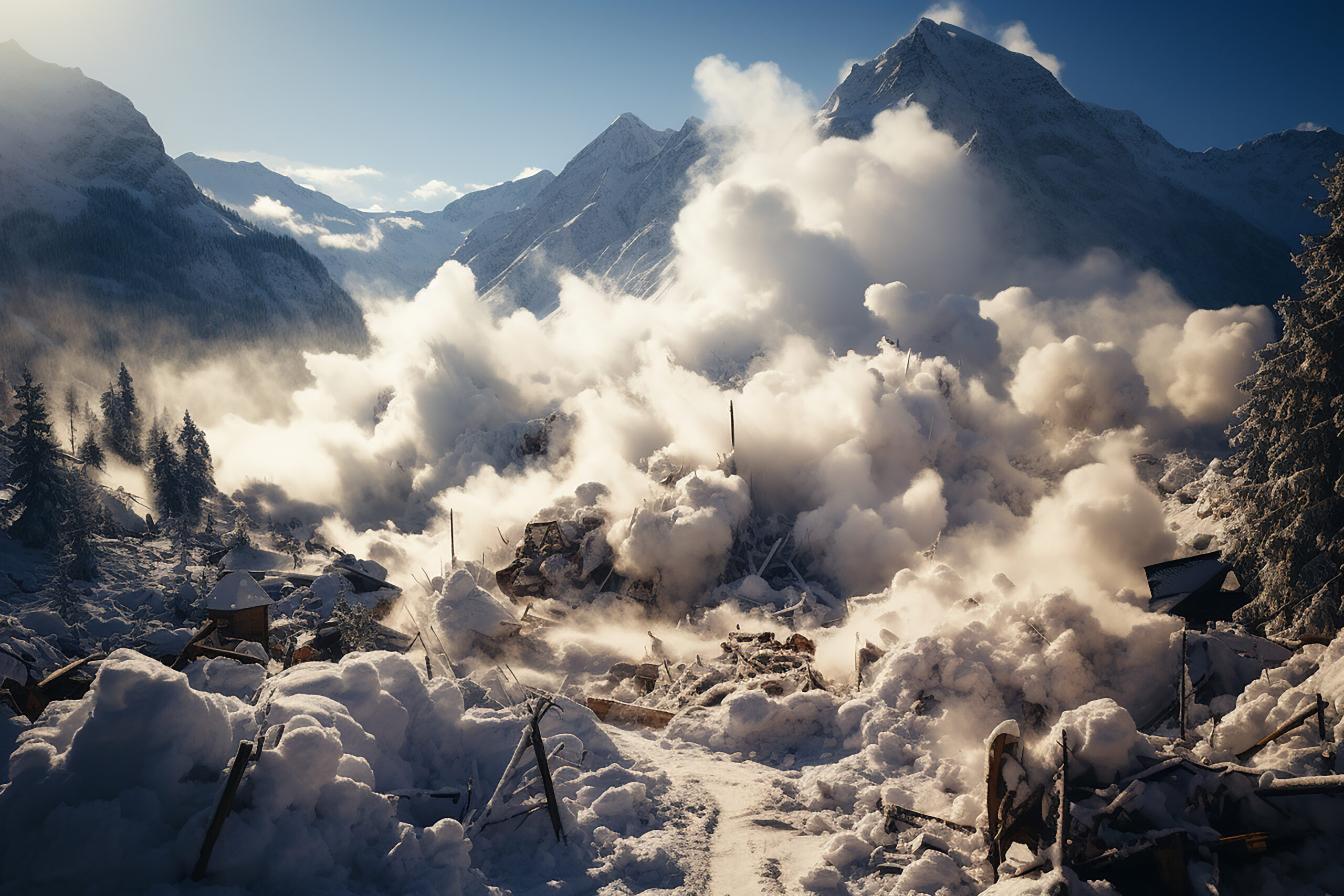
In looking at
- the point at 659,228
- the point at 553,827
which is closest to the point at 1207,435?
the point at 553,827

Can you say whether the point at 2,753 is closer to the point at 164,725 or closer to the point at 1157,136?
the point at 164,725

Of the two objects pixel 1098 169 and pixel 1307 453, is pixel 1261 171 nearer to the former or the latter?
pixel 1098 169

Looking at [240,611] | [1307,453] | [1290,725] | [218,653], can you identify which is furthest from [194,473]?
[1307,453]

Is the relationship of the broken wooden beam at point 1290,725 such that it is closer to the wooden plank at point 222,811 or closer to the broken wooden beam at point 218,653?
the wooden plank at point 222,811

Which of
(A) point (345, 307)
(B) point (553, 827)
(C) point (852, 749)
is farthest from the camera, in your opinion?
(A) point (345, 307)

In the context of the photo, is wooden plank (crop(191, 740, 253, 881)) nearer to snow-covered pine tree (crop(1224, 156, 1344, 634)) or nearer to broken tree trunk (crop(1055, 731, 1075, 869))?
broken tree trunk (crop(1055, 731, 1075, 869))

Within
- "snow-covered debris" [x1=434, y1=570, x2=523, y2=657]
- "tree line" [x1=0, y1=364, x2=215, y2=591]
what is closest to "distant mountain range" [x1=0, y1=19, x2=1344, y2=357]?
"snow-covered debris" [x1=434, y1=570, x2=523, y2=657]

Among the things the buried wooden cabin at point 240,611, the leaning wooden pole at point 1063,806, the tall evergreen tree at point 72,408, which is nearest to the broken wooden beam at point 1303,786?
the leaning wooden pole at point 1063,806
